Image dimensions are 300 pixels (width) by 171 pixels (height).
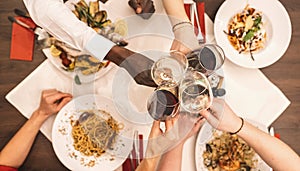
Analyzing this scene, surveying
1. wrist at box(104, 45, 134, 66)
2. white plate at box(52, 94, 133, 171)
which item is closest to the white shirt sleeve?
wrist at box(104, 45, 134, 66)

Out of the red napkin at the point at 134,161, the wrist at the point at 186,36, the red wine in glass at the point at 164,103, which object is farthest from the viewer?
the red napkin at the point at 134,161

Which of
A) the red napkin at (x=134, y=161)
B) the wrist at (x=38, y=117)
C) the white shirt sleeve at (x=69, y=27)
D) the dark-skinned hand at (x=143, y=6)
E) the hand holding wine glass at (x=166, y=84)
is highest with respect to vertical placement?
the white shirt sleeve at (x=69, y=27)

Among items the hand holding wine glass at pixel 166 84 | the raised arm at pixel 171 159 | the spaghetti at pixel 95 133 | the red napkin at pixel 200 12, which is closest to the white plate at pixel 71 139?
the spaghetti at pixel 95 133

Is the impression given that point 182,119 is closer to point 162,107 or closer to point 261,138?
point 162,107

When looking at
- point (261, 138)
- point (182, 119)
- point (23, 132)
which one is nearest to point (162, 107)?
point (182, 119)

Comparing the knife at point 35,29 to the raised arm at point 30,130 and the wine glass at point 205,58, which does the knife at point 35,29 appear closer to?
the raised arm at point 30,130

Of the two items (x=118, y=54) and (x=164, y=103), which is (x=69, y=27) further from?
(x=164, y=103)

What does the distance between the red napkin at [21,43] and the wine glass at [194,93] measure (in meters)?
0.62

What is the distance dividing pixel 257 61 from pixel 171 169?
456mm

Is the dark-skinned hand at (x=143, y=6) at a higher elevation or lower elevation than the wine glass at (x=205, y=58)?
higher

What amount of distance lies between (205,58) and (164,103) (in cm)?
18

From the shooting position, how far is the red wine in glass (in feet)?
3.31

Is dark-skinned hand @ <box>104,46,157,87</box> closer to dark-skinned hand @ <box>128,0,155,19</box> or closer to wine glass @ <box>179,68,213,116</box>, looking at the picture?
wine glass @ <box>179,68,213,116</box>

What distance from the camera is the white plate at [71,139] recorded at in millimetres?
1290
